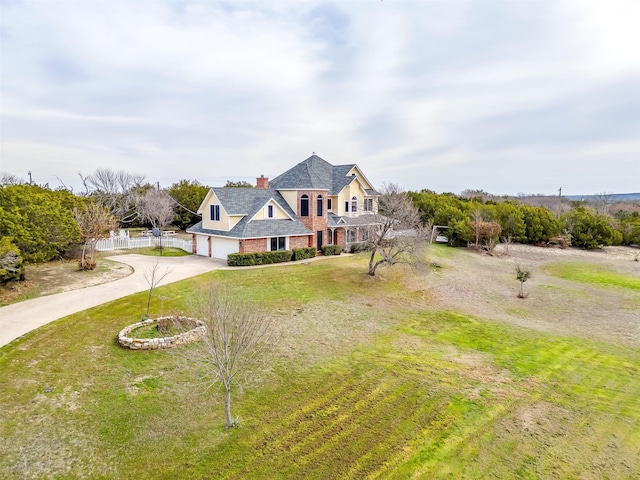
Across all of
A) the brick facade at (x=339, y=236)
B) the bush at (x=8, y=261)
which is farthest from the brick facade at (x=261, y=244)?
the bush at (x=8, y=261)

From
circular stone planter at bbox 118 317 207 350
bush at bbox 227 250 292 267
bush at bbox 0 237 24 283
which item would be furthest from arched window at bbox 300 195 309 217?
bush at bbox 0 237 24 283

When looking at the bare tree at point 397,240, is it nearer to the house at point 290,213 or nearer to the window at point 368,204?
the house at point 290,213

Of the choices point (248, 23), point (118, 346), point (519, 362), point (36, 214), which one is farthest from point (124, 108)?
point (519, 362)

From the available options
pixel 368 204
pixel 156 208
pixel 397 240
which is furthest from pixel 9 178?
pixel 397 240

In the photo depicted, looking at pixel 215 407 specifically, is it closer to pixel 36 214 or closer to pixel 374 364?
pixel 374 364

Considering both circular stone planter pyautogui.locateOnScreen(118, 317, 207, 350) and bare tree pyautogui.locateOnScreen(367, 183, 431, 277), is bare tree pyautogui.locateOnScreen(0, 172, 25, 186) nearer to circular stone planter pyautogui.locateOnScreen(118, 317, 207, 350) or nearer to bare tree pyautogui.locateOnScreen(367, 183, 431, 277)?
circular stone planter pyautogui.locateOnScreen(118, 317, 207, 350)
